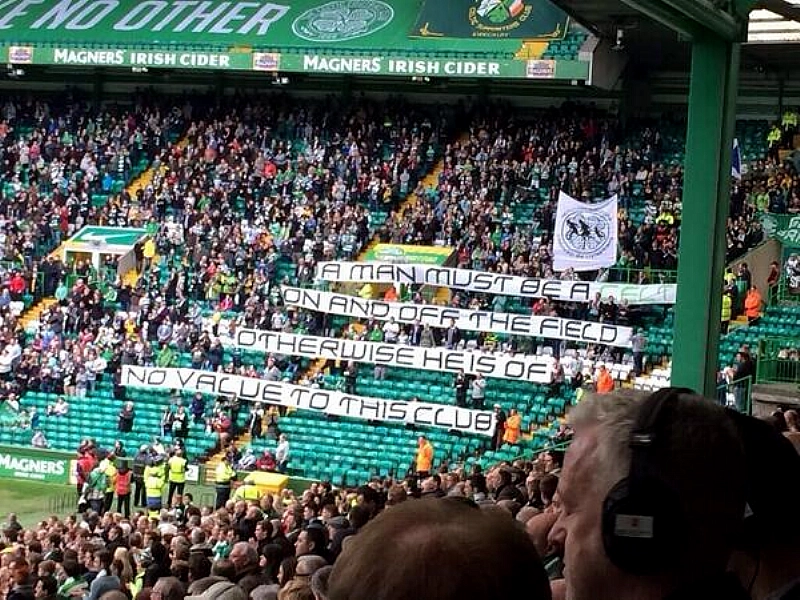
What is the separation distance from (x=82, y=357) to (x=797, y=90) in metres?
13.4

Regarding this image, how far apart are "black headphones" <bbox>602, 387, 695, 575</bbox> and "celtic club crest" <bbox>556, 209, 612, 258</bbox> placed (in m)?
15.5

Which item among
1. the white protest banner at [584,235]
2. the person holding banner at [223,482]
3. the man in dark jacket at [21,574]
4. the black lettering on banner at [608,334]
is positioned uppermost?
the white protest banner at [584,235]

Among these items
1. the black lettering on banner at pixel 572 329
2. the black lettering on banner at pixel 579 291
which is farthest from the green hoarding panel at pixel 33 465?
the black lettering on banner at pixel 579 291

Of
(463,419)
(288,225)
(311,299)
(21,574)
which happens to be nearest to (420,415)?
(463,419)

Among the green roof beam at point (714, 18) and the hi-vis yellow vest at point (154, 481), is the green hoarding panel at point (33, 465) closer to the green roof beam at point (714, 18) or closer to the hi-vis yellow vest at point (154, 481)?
the hi-vis yellow vest at point (154, 481)

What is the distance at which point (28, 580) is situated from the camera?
8641mm

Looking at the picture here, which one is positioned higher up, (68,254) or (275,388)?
(68,254)

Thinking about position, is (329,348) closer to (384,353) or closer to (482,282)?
(384,353)

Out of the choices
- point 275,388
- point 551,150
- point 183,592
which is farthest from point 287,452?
point 183,592

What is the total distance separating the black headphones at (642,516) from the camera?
64.6 inches

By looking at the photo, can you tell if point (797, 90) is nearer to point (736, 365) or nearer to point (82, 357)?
point (736, 365)

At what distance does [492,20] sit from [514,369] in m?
8.50

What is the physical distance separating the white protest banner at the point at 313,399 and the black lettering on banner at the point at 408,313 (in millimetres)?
1347

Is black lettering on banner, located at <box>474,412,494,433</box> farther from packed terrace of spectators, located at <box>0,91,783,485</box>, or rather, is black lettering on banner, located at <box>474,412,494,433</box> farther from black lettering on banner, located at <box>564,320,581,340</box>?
black lettering on banner, located at <box>564,320,581,340</box>
